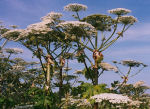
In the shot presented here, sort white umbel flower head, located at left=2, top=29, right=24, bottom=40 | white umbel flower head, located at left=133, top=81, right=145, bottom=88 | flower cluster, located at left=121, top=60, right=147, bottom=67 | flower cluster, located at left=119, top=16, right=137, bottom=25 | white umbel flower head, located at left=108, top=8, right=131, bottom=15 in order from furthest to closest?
1. white umbel flower head, located at left=133, top=81, right=145, bottom=88
2. flower cluster, located at left=121, top=60, right=147, bottom=67
3. flower cluster, located at left=119, top=16, right=137, bottom=25
4. white umbel flower head, located at left=108, top=8, right=131, bottom=15
5. white umbel flower head, located at left=2, top=29, right=24, bottom=40

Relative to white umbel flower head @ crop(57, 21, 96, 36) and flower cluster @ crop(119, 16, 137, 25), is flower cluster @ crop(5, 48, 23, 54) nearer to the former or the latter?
white umbel flower head @ crop(57, 21, 96, 36)

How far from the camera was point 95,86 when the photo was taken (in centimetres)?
→ 1145

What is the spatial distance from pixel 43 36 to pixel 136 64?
19.8ft

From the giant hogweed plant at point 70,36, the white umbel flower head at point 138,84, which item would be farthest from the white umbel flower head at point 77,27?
the white umbel flower head at point 138,84

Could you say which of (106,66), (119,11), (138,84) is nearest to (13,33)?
(106,66)

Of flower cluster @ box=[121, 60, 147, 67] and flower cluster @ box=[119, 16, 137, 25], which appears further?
flower cluster @ box=[121, 60, 147, 67]

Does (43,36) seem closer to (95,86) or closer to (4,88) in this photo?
(95,86)

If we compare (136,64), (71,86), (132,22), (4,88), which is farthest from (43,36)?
(4,88)

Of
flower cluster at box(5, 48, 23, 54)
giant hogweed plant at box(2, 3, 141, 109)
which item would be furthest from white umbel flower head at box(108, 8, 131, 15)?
flower cluster at box(5, 48, 23, 54)

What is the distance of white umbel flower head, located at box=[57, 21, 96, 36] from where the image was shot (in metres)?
11.4

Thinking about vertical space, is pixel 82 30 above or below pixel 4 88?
above

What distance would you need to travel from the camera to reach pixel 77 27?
39.0 ft

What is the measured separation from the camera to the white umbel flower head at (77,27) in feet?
37.4

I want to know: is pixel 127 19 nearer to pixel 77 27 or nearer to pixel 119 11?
pixel 119 11
